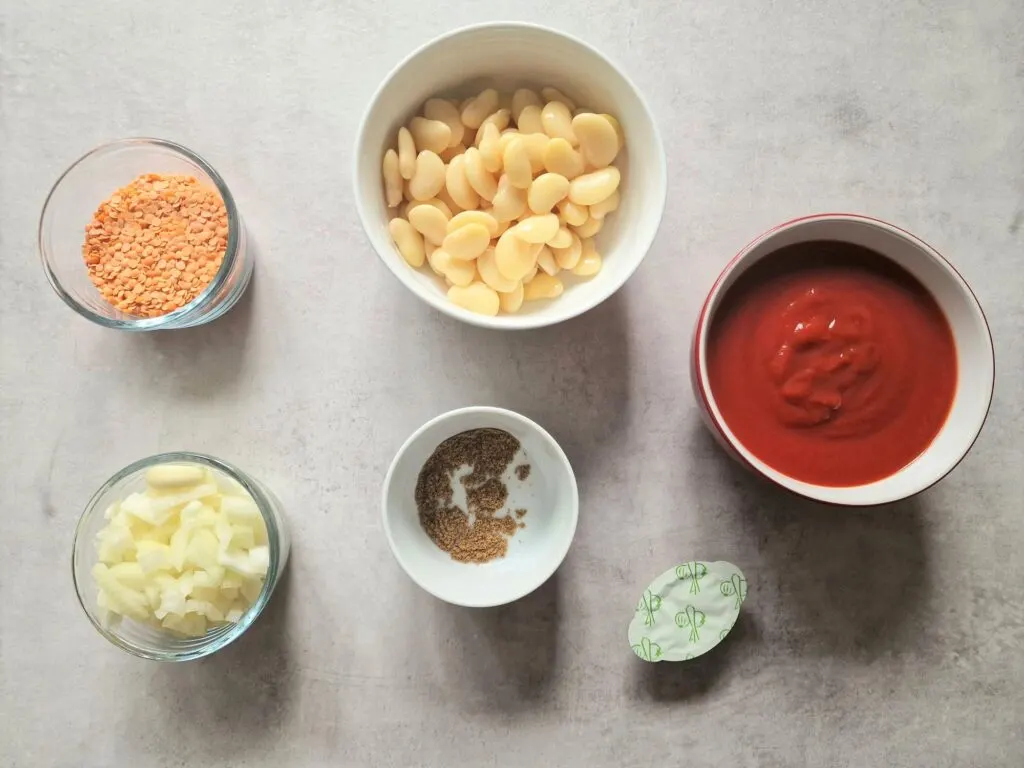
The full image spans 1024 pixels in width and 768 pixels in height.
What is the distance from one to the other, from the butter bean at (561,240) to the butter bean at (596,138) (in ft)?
0.28

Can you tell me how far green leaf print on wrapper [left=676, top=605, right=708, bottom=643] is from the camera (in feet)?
3.06

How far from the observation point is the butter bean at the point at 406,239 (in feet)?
2.78

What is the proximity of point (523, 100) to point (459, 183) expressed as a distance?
130mm

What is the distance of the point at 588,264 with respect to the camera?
0.88m

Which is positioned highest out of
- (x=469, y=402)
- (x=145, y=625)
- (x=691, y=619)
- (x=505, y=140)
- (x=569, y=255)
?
(x=505, y=140)

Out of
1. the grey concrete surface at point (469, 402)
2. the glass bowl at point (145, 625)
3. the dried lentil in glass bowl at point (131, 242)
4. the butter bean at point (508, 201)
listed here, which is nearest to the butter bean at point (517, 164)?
the butter bean at point (508, 201)

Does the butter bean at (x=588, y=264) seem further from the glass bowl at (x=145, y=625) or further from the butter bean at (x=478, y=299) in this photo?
the glass bowl at (x=145, y=625)

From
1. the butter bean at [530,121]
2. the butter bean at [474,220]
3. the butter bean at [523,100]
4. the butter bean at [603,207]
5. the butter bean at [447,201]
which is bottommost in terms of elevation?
the butter bean at [474,220]

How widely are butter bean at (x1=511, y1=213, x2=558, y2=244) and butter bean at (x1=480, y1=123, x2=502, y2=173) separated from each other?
0.07 meters

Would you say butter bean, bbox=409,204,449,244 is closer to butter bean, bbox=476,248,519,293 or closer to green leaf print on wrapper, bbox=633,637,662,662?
butter bean, bbox=476,248,519,293

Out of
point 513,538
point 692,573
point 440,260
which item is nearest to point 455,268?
point 440,260

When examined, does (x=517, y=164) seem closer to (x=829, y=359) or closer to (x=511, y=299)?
(x=511, y=299)

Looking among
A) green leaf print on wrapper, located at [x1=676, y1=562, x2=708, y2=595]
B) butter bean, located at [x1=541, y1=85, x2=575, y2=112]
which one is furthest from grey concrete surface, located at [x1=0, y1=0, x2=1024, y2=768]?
butter bean, located at [x1=541, y1=85, x2=575, y2=112]

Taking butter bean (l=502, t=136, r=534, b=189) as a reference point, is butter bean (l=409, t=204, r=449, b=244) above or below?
below
